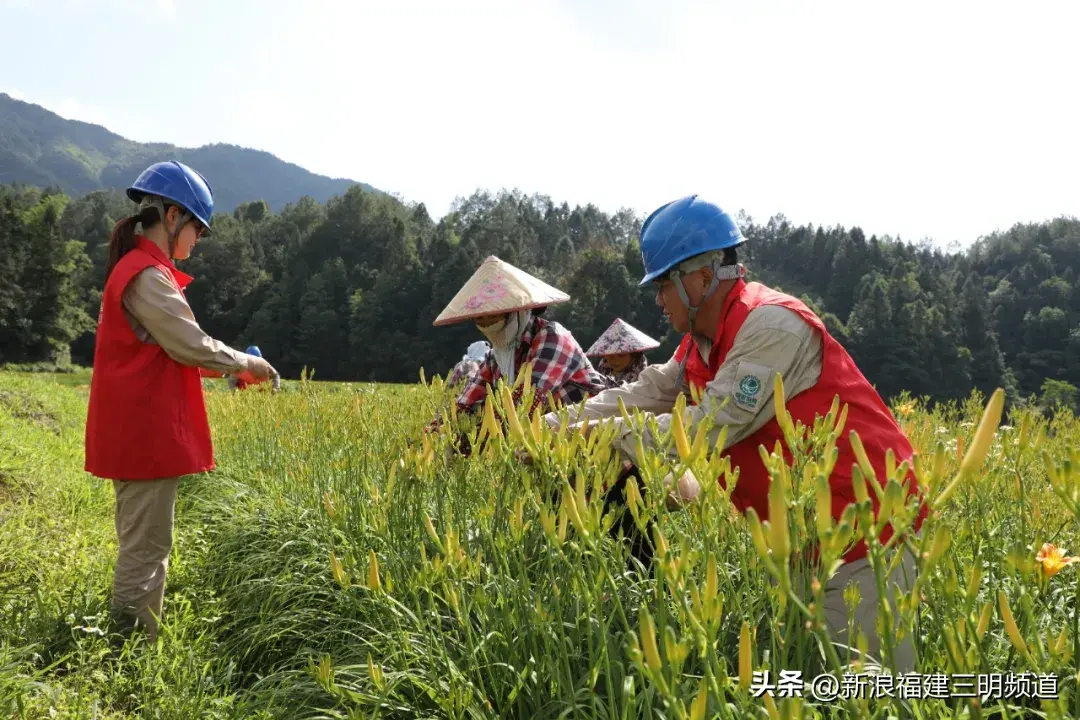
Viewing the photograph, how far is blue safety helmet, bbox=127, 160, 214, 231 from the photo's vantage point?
2.77 metres

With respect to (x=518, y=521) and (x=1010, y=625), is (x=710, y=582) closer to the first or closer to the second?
(x=1010, y=625)

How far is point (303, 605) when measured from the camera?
267 cm

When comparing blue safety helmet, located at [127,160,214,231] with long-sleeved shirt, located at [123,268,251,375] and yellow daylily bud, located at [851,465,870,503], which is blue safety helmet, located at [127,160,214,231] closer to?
long-sleeved shirt, located at [123,268,251,375]

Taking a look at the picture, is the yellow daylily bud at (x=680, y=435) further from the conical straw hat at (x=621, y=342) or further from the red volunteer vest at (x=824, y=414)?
the conical straw hat at (x=621, y=342)

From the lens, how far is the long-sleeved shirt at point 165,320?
8.49 feet

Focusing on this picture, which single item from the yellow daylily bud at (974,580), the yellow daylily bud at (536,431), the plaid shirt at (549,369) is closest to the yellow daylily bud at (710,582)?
the yellow daylily bud at (974,580)

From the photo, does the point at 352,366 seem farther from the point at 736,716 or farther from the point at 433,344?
the point at 736,716

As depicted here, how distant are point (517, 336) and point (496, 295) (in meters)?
0.24

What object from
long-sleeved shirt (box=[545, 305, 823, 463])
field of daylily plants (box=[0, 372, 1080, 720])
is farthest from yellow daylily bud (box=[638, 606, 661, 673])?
long-sleeved shirt (box=[545, 305, 823, 463])

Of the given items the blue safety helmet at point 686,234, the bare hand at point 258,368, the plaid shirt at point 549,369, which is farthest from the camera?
the plaid shirt at point 549,369

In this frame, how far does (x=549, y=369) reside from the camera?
3.16 m

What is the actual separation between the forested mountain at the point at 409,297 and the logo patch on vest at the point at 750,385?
3421 cm

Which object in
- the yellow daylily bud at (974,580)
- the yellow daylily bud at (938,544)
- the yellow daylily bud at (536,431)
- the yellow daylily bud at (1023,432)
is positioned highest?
the yellow daylily bud at (1023,432)

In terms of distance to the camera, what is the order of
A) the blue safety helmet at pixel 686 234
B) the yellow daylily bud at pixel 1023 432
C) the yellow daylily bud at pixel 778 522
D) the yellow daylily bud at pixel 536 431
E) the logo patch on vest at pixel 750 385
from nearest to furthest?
the yellow daylily bud at pixel 778 522 < the yellow daylily bud at pixel 1023 432 < the yellow daylily bud at pixel 536 431 < the logo patch on vest at pixel 750 385 < the blue safety helmet at pixel 686 234
